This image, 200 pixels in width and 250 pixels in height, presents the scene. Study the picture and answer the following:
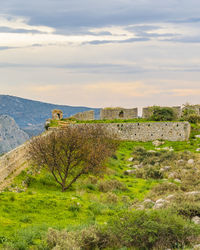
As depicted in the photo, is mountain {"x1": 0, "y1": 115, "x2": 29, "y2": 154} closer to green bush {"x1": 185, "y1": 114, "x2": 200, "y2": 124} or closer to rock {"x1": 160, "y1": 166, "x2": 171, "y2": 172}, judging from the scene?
green bush {"x1": 185, "y1": 114, "x2": 200, "y2": 124}

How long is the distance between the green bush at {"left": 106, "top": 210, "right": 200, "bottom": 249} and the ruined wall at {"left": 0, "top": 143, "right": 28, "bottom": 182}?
9114 mm

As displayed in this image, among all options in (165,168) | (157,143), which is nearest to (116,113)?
(157,143)

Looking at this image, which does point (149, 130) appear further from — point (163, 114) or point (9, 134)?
point (9, 134)

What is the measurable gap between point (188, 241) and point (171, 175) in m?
15.9

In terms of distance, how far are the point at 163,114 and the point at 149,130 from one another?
4139 mm

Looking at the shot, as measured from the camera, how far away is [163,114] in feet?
147

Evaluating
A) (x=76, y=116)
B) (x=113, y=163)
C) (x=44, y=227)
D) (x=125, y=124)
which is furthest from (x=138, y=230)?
(x=76, y=116)

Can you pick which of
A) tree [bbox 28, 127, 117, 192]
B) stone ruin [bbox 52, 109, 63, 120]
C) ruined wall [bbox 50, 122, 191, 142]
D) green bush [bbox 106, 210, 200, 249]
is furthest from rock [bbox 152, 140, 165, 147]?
green bush [bbox 106, 210, 200, 249]

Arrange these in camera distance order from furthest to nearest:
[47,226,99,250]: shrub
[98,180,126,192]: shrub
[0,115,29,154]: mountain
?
[0,115,29,154]: mountain → [98,180,126,192]: shrub → [47,226,99,250]: shrub

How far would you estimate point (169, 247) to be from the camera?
11523mm

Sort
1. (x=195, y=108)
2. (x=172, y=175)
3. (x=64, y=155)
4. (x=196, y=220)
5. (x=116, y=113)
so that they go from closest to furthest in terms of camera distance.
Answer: (x=196, y=220) < (x=64, y=155) < (x=172, y=175) < (x=116, y=113) < (x=195, y=108)

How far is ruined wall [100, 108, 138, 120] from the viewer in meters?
49.3

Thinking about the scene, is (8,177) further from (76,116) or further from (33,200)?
(76,116)

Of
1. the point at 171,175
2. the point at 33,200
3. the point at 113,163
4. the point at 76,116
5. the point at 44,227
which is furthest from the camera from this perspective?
the point at 76,116
